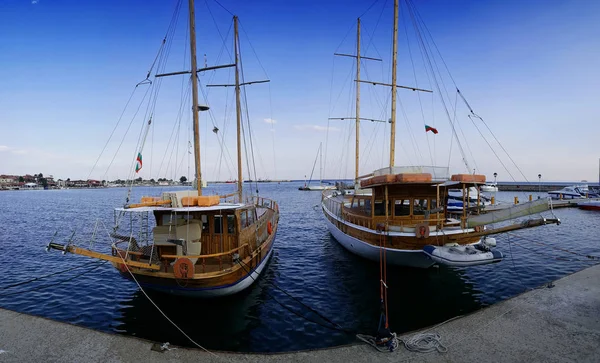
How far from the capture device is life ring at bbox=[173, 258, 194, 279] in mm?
9609

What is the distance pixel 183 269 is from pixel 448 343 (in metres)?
7.89

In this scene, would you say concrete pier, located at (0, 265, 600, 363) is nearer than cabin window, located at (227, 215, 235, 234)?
Yes

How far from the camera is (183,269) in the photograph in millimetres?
9656

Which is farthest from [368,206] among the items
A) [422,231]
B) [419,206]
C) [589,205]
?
[589,205]

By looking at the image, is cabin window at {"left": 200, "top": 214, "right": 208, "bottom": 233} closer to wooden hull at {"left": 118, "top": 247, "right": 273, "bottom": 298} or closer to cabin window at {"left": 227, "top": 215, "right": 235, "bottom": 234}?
cabin window at {"left": 227, "top": 215, "right": 235, "bottom": 234}

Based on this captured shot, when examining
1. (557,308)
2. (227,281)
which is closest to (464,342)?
(557,308)

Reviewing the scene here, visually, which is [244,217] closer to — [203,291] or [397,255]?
[203,291]

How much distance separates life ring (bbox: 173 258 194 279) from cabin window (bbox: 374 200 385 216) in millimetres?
10182

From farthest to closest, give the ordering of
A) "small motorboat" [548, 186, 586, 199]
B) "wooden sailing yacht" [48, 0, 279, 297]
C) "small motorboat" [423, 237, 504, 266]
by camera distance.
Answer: "small motorboat" [548, 186, 586, 199]
"small motorboat" [423, 237, 504, 266]
"wooden sailing yacht" [48, 0, 279, 297]

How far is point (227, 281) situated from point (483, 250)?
34.8 ft

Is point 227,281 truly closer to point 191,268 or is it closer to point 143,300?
point 191,268

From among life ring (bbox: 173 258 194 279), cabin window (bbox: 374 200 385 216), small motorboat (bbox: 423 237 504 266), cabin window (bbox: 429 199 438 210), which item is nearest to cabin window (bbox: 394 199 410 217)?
cabin window (bbox: 374 200 385 216)

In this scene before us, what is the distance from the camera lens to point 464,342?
278 inches

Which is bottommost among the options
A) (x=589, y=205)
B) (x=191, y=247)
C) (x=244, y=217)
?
(x=589, y=205)
